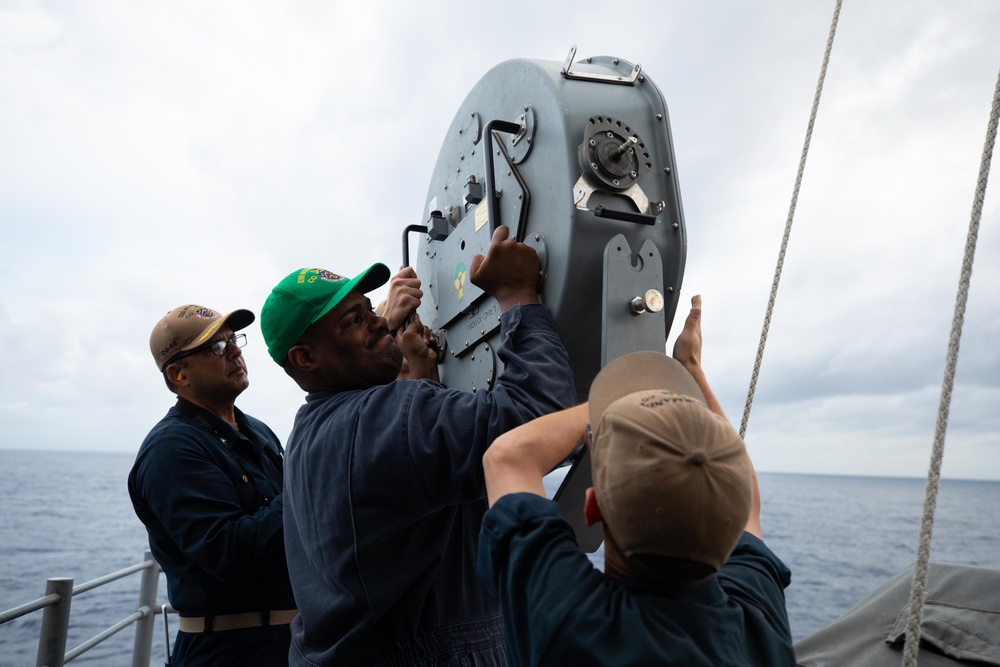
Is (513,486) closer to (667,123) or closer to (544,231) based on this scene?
(544,231)

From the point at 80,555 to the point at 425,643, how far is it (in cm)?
3113

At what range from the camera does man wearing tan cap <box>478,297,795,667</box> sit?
1.05 meters

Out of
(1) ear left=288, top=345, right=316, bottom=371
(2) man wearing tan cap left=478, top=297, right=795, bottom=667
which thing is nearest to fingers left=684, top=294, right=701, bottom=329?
(2) man wearing tan cap left=478, top=297, right=795, bottom=667

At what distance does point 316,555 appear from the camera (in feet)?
6.24

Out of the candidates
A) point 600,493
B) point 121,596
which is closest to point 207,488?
point 600,493

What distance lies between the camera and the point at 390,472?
1766 mm

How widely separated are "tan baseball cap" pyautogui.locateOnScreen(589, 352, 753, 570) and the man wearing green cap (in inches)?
24.5

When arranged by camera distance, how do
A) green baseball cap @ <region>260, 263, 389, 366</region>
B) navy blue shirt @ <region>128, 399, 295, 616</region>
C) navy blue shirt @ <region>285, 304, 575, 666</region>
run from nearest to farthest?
navy blue shirt @ <region>285, 304, 575, 666</region> < green baseball cap @ <region>260, 263, 389, 366</region> < navy blue shirt @ <region>128, 399, 295, 616</region>

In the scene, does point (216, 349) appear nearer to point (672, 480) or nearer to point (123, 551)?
point (672, 480)

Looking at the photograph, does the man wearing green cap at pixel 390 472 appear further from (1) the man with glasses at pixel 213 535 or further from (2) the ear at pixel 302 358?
(1) the man with glasses at pixel 213 535

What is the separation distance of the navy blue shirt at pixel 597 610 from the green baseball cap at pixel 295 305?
1.11m

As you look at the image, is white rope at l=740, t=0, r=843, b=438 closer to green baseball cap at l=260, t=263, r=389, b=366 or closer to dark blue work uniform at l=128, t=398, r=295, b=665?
green baseball cap at l=260, t=263, r=389, b=366

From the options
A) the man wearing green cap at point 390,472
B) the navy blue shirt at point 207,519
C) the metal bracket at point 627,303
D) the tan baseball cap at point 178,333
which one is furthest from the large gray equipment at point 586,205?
the tan baseball cap at point 178,333

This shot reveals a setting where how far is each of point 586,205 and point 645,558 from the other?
1.22 meters
